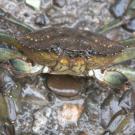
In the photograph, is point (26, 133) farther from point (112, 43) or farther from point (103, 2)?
point (103, 2)

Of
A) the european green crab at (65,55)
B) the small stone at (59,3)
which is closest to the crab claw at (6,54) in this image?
the european green crab at (65,55)

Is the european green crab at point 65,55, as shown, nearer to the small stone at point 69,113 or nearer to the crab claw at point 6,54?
the crab claw at point 6,54

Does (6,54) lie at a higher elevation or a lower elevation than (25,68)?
higher

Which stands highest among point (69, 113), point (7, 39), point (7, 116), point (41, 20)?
point (7, 39)

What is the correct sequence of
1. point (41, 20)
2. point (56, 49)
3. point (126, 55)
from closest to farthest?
point (56, 49), point (126, 55), point (41, 20)

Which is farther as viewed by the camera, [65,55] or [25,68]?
[25,68]

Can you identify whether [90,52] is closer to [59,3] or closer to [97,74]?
[97,74]

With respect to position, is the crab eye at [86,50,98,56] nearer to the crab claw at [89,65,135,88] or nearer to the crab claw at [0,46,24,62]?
the crab claw at [89,65,135,88]

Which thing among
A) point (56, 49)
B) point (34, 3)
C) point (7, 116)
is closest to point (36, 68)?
point (56, 49)
